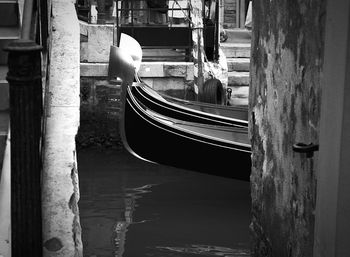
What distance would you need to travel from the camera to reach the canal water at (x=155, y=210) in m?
5.50

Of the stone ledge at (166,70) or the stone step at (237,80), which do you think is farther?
the stone step at (237,80)

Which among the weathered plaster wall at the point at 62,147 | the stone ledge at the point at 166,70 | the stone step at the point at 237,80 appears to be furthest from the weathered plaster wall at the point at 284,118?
the stone step at the point at 237,80

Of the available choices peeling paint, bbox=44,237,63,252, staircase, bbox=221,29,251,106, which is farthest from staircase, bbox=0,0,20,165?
staircase, bbox=221,29,251,106

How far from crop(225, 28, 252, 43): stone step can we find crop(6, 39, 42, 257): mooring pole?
10.3 meters

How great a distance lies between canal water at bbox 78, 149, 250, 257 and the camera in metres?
5.50

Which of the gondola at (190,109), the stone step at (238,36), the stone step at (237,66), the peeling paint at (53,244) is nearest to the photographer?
the peeling paint at (53,244)

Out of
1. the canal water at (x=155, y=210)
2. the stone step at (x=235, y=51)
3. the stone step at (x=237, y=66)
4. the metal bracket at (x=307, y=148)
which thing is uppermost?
the metal bracket at (x=307, y=148)

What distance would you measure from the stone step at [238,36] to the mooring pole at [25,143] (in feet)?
33.8

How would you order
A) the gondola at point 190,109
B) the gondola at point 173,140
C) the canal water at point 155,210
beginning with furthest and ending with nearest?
the gondola at point 190,109 < the gondola at point 173,140 < the canal water at point 155,210

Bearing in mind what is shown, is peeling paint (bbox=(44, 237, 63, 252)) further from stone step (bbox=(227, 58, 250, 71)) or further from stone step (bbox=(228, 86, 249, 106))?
stone step (bbox=(227, 58, 250, 71))

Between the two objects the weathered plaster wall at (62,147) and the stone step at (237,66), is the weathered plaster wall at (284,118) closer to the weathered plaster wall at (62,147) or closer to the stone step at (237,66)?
the weathered plaster wall at (62,147)

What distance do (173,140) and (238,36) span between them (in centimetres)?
666

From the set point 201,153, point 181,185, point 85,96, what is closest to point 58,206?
point 201,153

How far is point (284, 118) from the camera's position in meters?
2.82
